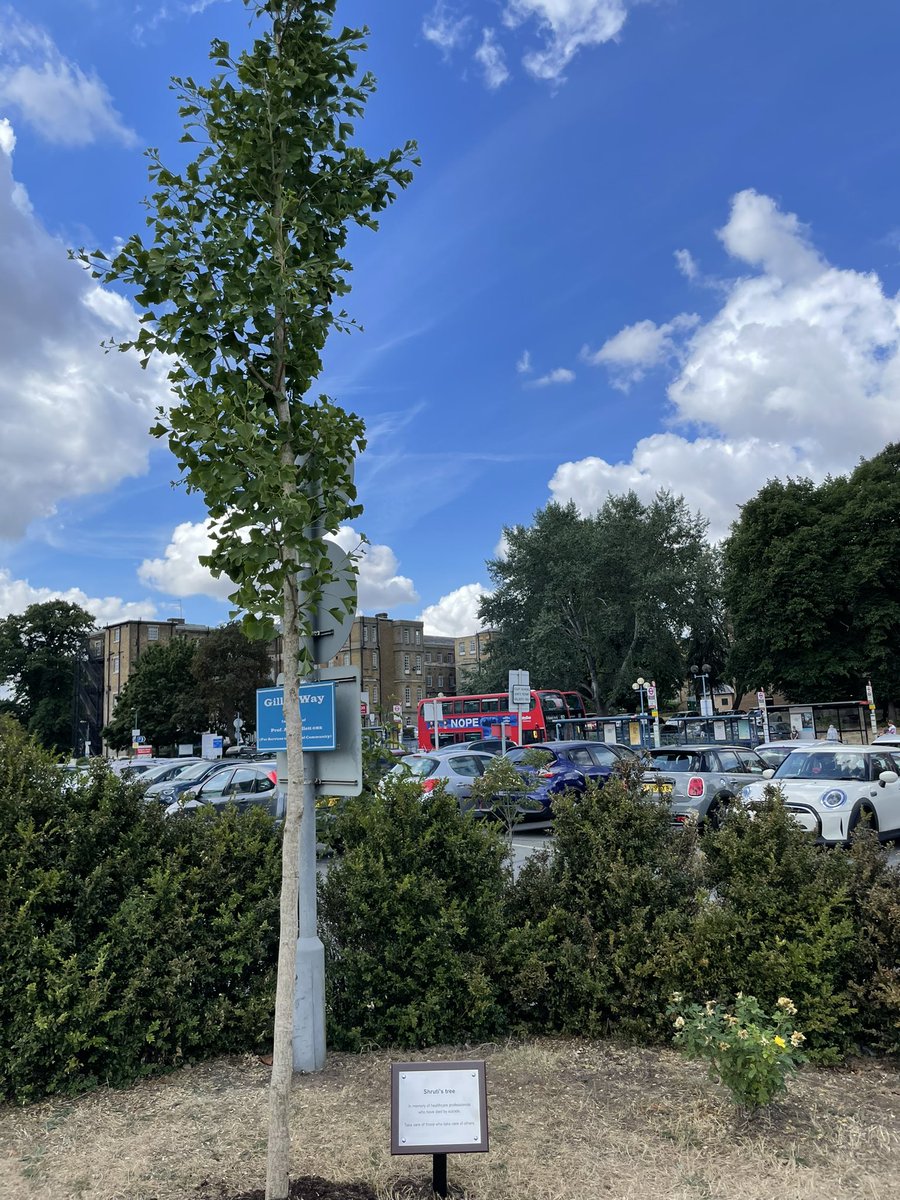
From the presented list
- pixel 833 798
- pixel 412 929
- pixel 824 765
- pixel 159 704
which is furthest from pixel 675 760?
pixel 159 704

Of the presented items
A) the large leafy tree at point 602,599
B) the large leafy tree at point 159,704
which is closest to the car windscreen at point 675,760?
the large leafy tree at point 602,599

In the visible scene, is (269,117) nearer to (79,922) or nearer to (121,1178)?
(79,922)

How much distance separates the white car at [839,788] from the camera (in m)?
12.2

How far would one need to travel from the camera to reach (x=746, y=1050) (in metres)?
3.59

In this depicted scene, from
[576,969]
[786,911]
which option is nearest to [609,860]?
[576,969]

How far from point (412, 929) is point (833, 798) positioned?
9.69 meters

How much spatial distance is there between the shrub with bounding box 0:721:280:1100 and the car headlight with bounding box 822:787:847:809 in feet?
32.5

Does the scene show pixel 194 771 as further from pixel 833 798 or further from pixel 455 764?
pixel 833 798

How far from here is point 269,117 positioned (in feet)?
10.8

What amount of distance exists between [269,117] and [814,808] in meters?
11.9

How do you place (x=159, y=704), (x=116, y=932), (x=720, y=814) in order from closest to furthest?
(x=116, y=932) → (x=720, y=814) → (x=159, y=704)

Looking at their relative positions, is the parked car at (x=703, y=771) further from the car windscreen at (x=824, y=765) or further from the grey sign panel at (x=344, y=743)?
the grey sign panel at (x=344, y=743)

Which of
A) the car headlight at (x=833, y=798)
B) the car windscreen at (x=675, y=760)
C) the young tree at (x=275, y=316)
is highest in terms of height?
the young tree at (x=275, y=316)

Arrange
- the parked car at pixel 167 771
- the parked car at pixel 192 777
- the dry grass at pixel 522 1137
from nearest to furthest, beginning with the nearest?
the dry grass at pixel 522 1137
the parked car at pixel 192 777
the parked car at pixel 167 771
